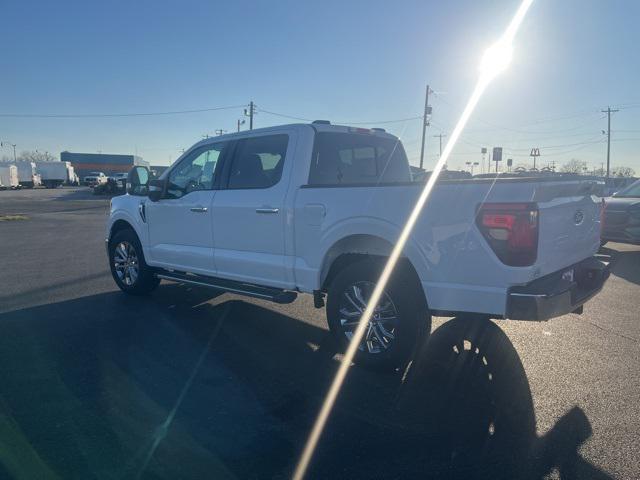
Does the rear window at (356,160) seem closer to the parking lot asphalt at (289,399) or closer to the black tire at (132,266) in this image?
the parking lot asphalt at (289,399)

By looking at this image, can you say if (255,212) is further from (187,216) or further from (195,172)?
(195,172)

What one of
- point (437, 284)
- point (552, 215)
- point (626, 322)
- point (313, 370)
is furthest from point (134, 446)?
point (626, 322)

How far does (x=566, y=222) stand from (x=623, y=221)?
273 inches

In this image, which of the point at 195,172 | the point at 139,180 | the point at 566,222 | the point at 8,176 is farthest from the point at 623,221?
the point at 8,176

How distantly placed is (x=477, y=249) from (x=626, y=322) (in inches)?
131

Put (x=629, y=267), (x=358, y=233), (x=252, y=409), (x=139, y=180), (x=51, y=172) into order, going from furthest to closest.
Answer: (x=51, y=172) → (x=629, y=267) → (x=139, y=180) → (x=358, y=233) → (x=252, y=409)

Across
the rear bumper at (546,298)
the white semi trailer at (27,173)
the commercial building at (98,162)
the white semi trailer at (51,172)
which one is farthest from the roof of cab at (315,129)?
the commercial building at (98,162)

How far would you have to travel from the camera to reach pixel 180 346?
15.5ft

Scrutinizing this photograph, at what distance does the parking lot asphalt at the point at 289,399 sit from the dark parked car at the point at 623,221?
3967 millimetres

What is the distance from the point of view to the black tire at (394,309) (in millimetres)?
3898

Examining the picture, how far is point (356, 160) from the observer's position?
17.6 ft

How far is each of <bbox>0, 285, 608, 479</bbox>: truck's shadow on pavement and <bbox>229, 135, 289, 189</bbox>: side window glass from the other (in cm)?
160

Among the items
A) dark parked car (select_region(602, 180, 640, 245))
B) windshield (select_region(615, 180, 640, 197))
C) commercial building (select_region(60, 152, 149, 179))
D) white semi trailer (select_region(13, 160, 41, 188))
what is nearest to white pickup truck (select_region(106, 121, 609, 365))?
dark parked car (select_region(602, 180, 640, 245))

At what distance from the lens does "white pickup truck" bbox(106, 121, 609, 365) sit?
339 centimetres
